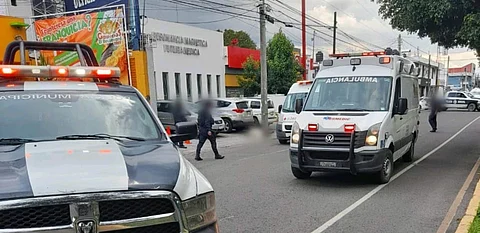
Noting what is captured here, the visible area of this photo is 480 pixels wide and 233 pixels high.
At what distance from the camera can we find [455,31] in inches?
462

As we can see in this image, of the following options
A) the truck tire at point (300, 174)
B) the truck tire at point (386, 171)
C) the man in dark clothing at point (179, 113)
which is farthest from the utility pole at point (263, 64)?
the truck tire at point (386, 171)

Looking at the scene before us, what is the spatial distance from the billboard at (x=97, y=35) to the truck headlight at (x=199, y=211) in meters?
13.0

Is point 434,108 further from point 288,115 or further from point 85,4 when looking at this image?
point 85,4

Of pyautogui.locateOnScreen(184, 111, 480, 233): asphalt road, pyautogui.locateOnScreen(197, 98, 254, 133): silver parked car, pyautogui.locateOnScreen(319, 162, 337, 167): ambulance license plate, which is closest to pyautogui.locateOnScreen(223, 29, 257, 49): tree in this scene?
pyautogui.locateOnScreen(197, 98, 254, 133): silver parked car

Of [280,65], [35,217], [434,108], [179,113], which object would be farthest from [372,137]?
[280,65]

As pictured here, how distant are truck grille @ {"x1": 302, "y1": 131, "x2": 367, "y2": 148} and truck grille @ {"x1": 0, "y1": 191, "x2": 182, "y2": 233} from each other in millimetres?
5888

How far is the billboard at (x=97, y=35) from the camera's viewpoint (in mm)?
15898

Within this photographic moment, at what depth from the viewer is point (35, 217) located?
2.57 metres

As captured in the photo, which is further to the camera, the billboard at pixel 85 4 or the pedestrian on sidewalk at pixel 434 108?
the pedestrian on sidewalk at pixel 434 108

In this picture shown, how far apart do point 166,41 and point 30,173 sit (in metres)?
24.3

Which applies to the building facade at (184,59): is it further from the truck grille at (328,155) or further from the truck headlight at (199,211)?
the truck headlight at (199,211)

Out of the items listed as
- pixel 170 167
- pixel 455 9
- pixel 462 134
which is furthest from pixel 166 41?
pixel 170 167

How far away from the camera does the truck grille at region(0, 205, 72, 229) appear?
253 centimetres

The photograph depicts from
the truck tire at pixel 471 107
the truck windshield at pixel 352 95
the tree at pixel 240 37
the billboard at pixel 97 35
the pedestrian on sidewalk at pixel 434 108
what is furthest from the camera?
the tree at pixel 240 37
